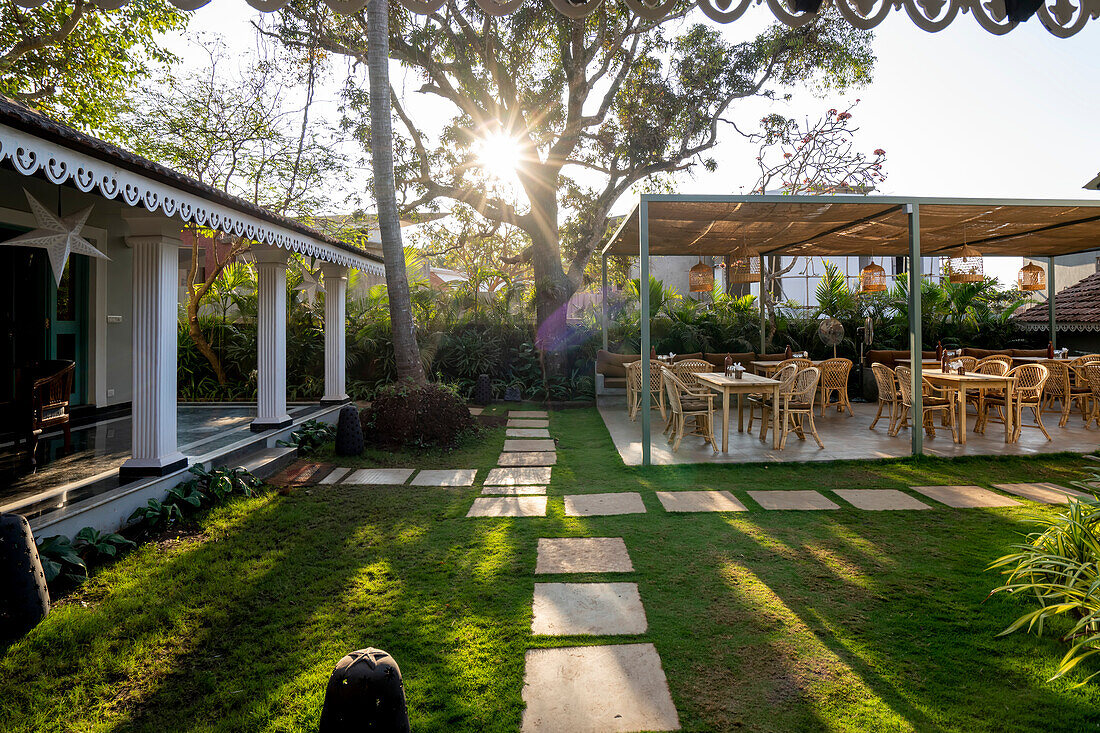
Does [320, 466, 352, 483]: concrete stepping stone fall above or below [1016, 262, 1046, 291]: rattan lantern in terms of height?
below

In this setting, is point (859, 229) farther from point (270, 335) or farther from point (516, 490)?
point (270, 335)

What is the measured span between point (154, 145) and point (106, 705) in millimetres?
11591

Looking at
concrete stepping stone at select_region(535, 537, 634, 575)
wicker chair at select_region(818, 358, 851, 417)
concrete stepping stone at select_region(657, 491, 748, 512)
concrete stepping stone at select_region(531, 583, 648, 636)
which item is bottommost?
concrete stepping stone at select_region(531, 583, 648, 636)

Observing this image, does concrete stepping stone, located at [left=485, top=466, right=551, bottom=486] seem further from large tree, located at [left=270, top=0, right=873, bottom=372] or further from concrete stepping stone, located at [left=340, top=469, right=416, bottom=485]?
large tree, located at [left=270, top=0, right=873, bottom=372]

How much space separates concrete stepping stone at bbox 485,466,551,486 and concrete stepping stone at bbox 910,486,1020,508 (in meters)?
3.67

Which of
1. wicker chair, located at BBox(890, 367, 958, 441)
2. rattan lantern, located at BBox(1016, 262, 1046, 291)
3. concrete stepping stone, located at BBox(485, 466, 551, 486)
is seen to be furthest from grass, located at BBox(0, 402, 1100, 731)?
rattan lantern, located at BBox(1016, 262, 1046, 291)

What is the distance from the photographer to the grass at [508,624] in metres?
2.38

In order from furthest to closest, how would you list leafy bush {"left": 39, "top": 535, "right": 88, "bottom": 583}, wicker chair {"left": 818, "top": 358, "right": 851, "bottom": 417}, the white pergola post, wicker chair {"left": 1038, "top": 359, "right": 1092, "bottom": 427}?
wicker chair {"left": 818, "top": 358, "right": 851, "bottom": 417} < wicker chair {"left": 1038, "top": 359, "right": 1092, "bottom": 427} < the white pergola post < leafy bush {"left": 39, "top": 535, "right": 88, "bottom": 583}

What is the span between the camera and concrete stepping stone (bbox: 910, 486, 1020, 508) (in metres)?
5.09

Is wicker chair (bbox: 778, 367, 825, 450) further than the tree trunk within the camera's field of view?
Yes

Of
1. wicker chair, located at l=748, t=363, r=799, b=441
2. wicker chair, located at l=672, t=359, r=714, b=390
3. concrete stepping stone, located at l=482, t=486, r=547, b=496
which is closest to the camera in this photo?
concrete stepping stone, located at l=482, t=486, r=547, b=496

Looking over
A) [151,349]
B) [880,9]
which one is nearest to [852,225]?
[880,9]

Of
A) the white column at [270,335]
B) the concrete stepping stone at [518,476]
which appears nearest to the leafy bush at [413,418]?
the white column at [270,335]

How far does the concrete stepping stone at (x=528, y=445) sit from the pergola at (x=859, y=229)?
65.8 inches
